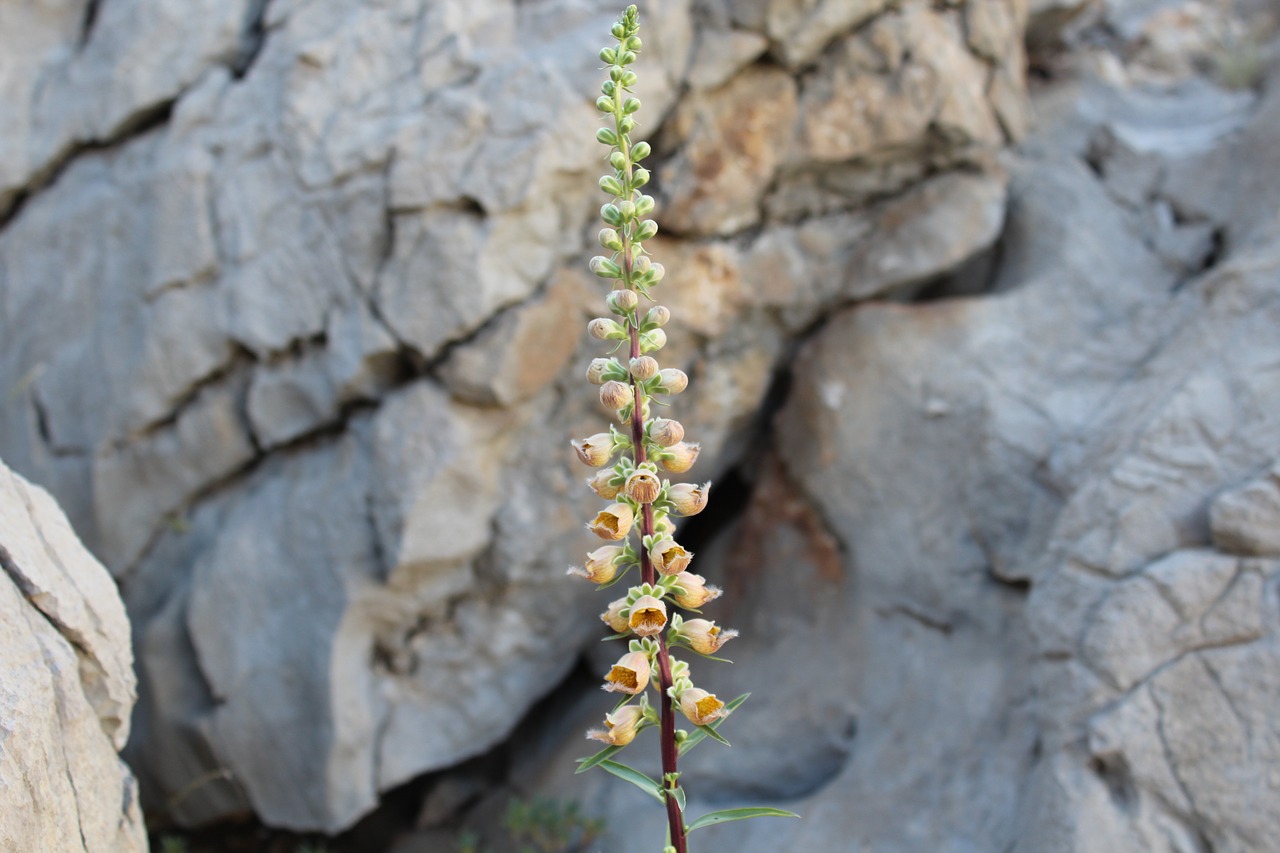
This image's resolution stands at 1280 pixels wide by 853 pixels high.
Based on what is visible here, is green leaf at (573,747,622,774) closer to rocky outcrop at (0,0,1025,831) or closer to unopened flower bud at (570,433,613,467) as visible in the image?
unopened flower bud at (570,433,613,467)

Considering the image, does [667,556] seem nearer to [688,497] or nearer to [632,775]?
[688,497]

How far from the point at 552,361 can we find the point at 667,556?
6.63 feet

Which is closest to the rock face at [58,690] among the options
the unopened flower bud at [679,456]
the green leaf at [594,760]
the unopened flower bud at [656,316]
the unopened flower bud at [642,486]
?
the green leaf at [594,760]

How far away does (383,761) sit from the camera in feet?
14.4

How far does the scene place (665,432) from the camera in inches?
92.7

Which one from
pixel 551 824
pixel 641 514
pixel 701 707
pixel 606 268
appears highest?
pixel 606 268

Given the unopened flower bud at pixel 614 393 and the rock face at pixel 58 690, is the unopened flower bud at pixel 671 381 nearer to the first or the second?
the unopened flower bud at pixel 614 393

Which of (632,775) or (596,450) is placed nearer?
(596,450)

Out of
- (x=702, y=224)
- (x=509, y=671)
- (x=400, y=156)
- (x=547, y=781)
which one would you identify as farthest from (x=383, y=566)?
(x=702, y=224)

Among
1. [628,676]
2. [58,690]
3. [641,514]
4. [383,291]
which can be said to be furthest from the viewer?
[383,291]

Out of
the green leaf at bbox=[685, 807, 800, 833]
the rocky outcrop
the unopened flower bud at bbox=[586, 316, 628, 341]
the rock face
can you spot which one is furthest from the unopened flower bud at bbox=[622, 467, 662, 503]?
the rocky outcrop

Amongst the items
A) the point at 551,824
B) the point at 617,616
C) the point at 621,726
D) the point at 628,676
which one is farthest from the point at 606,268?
the point at 551,824

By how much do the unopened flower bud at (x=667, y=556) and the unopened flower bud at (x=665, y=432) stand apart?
228 millimetres

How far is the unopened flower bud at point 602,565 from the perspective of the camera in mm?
2383
